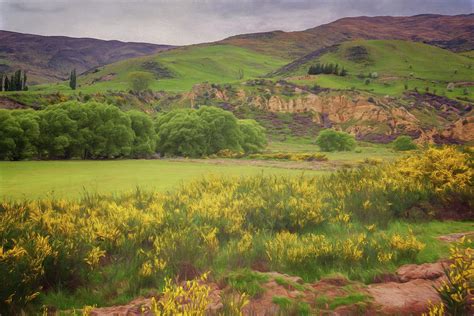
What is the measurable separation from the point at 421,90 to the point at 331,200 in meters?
145

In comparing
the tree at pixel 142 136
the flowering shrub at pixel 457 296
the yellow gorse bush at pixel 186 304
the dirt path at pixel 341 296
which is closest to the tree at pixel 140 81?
the tree at pixel 142 136

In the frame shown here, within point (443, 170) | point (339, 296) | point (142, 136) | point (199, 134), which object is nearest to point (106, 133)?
point (142, 136)

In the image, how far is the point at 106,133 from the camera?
4488 cm

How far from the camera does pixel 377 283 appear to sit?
7770mm

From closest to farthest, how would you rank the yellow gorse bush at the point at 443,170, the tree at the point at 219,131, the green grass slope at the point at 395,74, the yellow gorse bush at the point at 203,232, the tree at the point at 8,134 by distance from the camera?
1. the yellow gorse bush at the point at 203,232
2. the yellow gorse bush at the point at 443,170
3. the tree at the point at 8,134
4. the tree at the point at 219,131
5. the green grass slope at the point at 395,74

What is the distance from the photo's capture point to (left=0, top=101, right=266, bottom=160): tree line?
124 feet

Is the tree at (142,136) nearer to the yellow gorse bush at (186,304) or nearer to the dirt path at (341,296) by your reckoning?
the dirt path at (341,296)

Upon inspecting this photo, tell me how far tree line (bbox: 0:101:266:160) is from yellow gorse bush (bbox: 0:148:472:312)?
30.6 metres

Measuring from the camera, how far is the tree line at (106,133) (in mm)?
37775

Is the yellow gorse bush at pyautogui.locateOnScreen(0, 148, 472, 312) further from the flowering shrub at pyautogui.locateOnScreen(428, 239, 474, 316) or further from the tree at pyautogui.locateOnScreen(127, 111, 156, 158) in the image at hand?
the tree at pyautogui.locateOnScreen(127, 111, 156, 158)

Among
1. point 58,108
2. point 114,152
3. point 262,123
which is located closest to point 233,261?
point 114,152

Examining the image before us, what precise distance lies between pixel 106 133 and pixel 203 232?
126ft

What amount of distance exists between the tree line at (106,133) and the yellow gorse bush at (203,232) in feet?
100

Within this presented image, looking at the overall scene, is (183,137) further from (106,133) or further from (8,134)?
(8,134)
